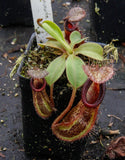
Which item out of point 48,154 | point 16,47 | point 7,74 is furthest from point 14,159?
point 16,47

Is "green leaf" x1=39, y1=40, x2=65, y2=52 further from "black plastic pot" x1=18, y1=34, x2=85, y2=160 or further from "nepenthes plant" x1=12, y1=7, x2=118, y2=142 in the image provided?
"black plastic pot" x1=18, y1=34, x2=85, y2=160

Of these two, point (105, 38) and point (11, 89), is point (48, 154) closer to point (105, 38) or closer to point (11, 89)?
point (11, 89)

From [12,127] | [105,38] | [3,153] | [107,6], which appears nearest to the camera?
[3,153]

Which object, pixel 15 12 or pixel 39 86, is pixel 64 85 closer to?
pixel 39 86

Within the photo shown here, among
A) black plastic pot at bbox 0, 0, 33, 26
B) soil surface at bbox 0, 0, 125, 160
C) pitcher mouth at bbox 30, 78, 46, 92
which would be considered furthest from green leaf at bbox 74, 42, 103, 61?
black plastic pot at bbox 0, 0, 33, 26

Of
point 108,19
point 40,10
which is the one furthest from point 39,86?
point 108,19

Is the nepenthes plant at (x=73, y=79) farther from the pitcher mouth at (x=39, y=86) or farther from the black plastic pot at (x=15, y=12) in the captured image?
the black plastic pot at (x=15, y=12)

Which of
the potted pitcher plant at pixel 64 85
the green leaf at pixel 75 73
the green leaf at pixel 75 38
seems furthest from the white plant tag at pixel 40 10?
the green leaf at pixel 75 73
